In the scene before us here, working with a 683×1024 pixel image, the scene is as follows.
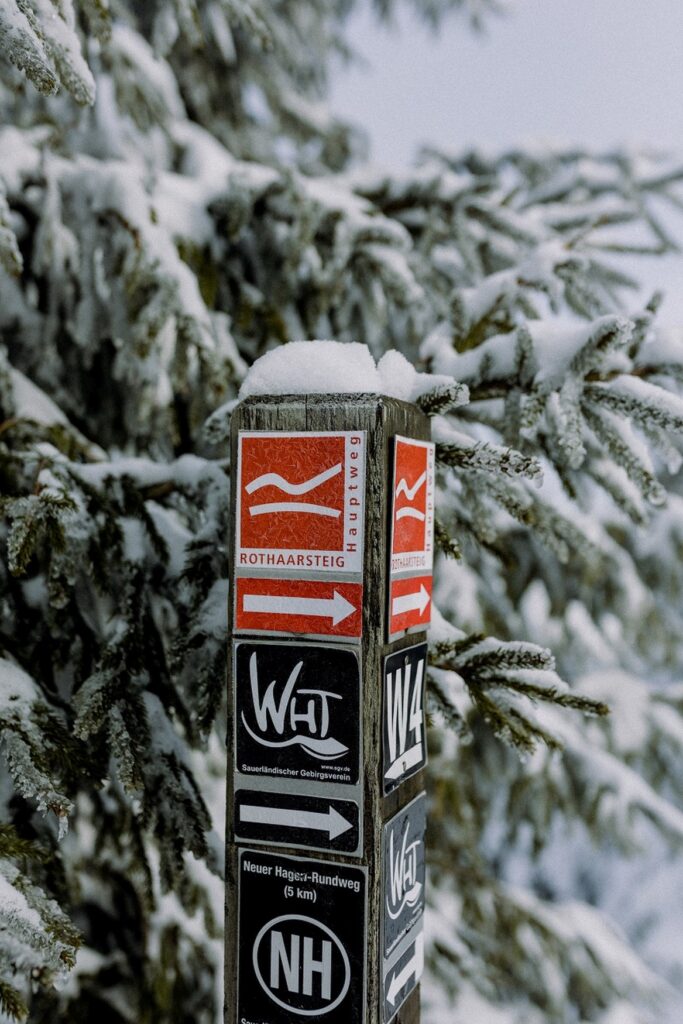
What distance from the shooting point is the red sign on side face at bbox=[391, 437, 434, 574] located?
1032 millimetres

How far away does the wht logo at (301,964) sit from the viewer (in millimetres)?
1023

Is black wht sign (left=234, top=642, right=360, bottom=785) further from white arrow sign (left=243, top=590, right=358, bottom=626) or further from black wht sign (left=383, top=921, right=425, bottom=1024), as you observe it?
black wht sign (left=383, top=921, right=425, bottom=1024)

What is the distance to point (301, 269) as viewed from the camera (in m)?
2.54

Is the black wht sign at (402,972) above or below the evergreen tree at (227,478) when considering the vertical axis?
below

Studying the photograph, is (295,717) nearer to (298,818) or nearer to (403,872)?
(298,818)

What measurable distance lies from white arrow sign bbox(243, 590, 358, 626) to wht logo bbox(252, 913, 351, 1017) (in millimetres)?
385

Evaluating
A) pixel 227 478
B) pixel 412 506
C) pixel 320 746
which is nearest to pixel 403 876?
pixel 320 746

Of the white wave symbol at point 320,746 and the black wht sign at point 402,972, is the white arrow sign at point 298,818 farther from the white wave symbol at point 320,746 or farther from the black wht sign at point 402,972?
the black wht sign at point 402,972

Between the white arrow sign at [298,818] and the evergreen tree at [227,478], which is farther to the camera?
the evergreen tree at [227,478]

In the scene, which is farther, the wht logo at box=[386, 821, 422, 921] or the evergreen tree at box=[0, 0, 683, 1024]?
the evergreen tree at box=[0, 0, 683, 1024]

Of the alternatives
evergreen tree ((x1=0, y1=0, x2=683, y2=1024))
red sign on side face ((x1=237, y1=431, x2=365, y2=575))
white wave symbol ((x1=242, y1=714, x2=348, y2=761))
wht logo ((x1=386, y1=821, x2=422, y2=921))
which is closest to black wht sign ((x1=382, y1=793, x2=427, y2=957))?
wht logo ((x1=386, y1=821, x2=422, y2=921))

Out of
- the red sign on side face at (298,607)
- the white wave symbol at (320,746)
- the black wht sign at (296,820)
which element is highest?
the red sign on side face at (298,607)

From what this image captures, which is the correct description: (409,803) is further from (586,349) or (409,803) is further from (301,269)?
(301,269)

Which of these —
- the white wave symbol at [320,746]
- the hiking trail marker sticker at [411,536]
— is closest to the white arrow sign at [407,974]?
the white wave symbol at [320,746]
